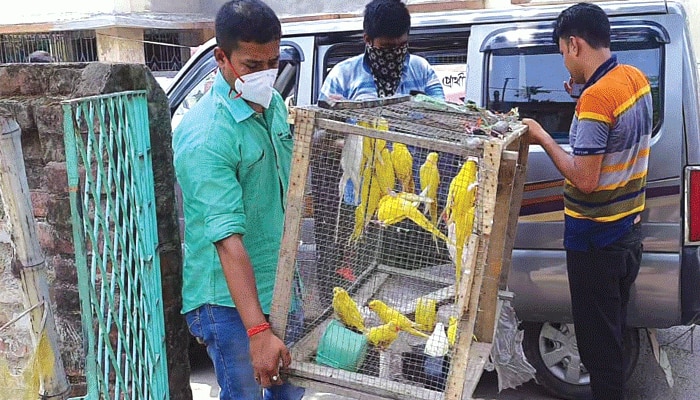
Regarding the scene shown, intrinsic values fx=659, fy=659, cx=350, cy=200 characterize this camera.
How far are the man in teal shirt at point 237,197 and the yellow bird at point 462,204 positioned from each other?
0.52 m

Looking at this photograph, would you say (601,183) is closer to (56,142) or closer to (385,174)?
(385,174)

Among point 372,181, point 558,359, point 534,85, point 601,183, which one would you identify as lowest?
point 558,359

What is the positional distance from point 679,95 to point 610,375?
1.37 metres

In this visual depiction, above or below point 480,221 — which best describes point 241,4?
above

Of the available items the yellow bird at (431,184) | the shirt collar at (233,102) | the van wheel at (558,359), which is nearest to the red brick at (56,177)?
the shirt collar at (233,102)

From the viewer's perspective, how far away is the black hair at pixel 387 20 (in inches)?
121

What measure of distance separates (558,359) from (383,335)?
190cm

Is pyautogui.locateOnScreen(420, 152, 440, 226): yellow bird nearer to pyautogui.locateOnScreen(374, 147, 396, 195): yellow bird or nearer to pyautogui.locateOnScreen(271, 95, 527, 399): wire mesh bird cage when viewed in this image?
pyautogui.locateOnScreen(271, 95, 527, 399): wire mesh bird cage

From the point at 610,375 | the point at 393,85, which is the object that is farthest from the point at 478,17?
the point at 610,375

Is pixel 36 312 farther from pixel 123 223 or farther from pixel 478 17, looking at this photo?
pixel 478 17

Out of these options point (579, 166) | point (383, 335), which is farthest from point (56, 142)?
point (579, 166)

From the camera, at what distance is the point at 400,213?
2.13 m

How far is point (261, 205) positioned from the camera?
2.03 metres

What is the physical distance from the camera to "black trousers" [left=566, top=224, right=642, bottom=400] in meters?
2.73
